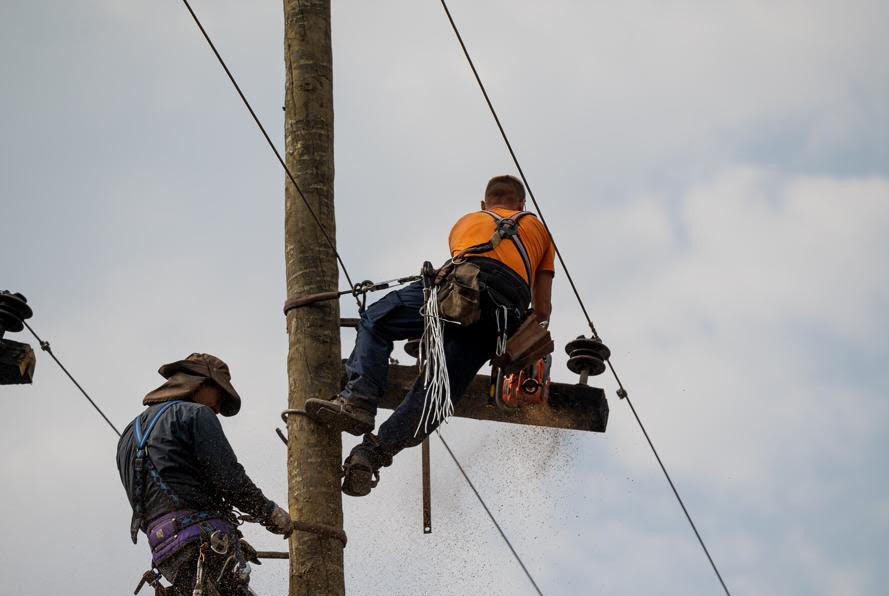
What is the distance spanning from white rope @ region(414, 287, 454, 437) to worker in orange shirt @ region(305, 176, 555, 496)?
0.7 inches

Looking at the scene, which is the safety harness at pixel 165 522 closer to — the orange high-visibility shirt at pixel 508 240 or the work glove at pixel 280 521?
the work glove at pixel 280 521

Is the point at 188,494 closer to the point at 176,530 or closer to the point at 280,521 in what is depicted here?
the point at 176,530

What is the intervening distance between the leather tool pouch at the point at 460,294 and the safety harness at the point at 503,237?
137 millimetres

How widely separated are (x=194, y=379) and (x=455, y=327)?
3.93 feet

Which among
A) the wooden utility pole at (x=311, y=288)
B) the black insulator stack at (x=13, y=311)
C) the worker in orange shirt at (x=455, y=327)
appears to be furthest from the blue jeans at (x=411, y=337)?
the black insulator stack at (x=13, y=311)

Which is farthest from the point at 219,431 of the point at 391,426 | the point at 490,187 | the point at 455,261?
the point at 490,187

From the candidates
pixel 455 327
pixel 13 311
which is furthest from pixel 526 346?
pixel 13 311

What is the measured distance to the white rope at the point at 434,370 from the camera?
6.80 meters

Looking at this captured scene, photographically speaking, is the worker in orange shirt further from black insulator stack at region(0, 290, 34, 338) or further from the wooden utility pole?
black insulator stack at region(0, 290, 34, 338)

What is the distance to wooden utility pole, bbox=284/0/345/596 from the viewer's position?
6.18 m

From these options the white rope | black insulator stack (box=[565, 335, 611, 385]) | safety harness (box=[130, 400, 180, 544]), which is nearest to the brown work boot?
the white rope

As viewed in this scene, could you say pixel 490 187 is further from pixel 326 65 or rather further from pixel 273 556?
pixel 273 556

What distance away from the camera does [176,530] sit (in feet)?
20.2

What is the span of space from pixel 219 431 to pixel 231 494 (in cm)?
25
